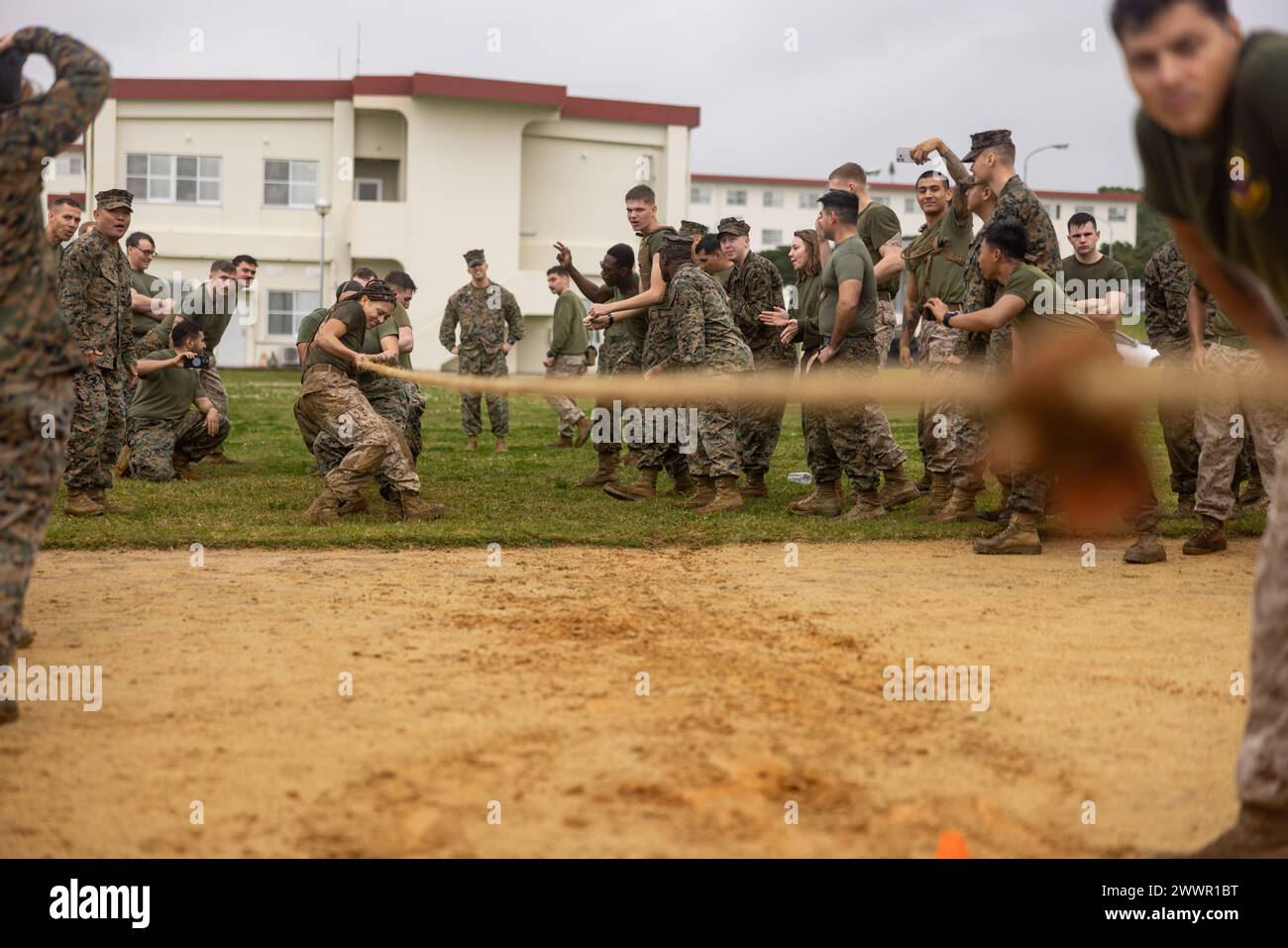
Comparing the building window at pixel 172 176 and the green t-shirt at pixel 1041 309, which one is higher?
the building window at pixel 172 176

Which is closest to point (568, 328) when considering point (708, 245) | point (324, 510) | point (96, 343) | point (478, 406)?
point (478, 406)

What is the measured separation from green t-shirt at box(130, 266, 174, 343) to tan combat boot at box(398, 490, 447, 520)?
367 cm

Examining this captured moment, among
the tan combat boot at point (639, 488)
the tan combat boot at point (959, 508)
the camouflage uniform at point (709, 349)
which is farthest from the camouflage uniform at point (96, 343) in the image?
the tan combat boot at point (959, 508)

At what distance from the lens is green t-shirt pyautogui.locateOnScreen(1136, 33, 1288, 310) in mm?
3205

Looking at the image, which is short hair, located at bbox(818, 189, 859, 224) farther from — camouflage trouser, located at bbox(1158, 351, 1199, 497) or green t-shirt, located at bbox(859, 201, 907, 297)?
camouflage trouser, located at bbox(1158, 351, 1199, 497)

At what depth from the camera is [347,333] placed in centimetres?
991

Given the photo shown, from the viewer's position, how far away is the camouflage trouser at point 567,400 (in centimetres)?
1662

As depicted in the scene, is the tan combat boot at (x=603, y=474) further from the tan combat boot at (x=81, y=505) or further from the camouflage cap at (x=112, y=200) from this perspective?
the camouflage cap at (x=112, y=200)

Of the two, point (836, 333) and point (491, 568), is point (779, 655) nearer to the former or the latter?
point (491, 568)

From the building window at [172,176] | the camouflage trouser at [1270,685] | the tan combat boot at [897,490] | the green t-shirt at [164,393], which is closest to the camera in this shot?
the camouflage trouser at [1270,685]

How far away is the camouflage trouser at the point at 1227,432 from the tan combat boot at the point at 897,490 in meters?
2.47

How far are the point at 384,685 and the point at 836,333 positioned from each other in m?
5.69

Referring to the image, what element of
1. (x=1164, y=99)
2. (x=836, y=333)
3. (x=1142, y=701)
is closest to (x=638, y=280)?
(x=836, y=333)

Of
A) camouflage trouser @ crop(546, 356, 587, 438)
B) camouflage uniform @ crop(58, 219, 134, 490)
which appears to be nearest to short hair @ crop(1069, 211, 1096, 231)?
camouflage trouser @ crop(546, 356, 587, 438)
